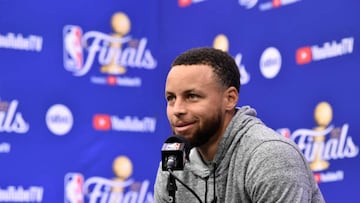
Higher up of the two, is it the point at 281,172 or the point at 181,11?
the point at 181,11

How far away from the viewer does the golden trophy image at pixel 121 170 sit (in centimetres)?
461

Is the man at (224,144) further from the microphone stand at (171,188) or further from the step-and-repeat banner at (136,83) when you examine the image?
the step-and-repeat banner at (136,83)

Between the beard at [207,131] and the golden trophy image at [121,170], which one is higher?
the beard at [207,131]

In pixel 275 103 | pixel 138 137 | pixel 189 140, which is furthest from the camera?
pixel 138 137

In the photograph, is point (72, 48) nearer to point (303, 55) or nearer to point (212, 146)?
point (303, 55)

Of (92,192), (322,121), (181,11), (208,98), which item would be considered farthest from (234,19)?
(208,98)

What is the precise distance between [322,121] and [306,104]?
0.48ft

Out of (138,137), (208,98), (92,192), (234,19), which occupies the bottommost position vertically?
(92,192)

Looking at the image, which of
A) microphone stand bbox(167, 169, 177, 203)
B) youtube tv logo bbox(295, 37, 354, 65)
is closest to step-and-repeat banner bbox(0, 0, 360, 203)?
youtube tv logo bbox(295, 37, 354, 65)

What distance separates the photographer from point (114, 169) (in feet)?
15.2

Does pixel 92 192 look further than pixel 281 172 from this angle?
Yes

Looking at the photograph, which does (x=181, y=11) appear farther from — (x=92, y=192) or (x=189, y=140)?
(x=189, y=140)

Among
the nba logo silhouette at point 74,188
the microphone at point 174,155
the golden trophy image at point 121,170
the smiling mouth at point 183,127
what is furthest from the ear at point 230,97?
the golden trophy image at point 121,170

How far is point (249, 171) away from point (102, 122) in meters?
2.71
